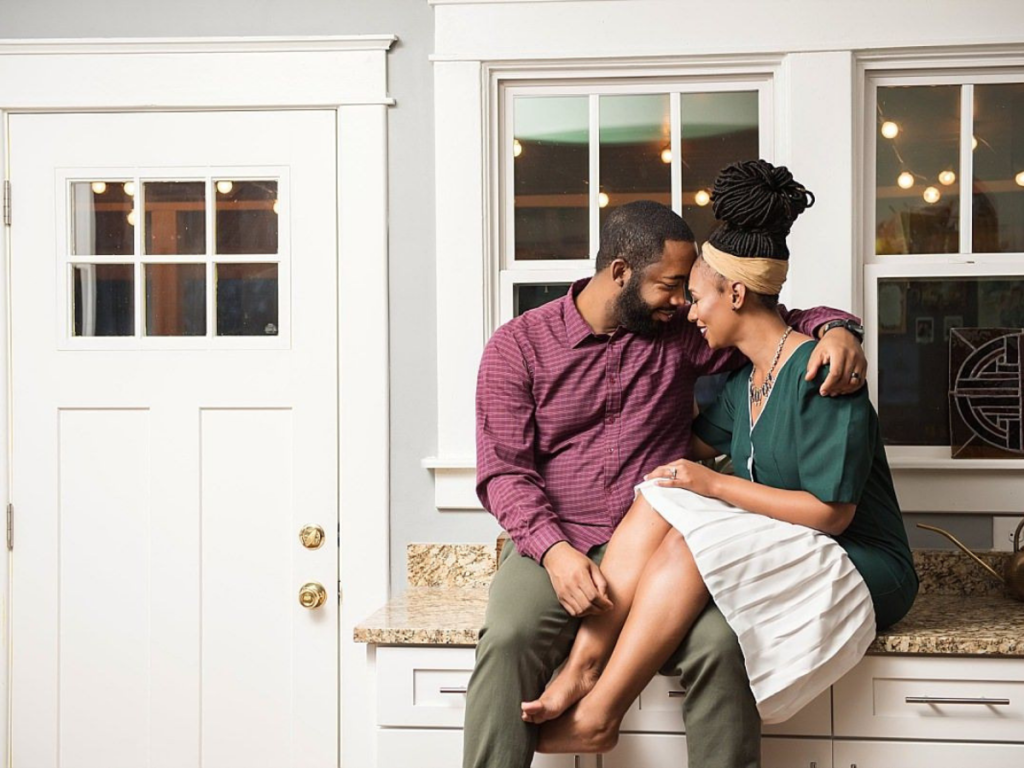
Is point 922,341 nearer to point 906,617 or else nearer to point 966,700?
point 906,617

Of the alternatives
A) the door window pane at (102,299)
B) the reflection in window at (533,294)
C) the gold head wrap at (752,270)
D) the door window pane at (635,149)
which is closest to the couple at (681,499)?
the gold head wrap at (752,270)

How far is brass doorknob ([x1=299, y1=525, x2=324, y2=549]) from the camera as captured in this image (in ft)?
Result: 9.11

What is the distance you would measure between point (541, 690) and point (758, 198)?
1.05 m

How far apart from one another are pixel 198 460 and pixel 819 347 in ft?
5.20

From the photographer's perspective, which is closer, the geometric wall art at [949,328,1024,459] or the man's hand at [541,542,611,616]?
the man's hand at [541,542,611,616]

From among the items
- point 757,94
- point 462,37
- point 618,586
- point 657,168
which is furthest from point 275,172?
point 618,586

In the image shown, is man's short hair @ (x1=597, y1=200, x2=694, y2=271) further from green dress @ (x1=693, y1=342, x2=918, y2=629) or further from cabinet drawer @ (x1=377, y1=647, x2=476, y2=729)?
cabinet drawer @ (x1=377, y1=647, x2=476, y2=729)

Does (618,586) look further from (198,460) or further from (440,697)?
(198,460)

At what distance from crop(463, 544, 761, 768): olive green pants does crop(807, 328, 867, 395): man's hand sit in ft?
1.56

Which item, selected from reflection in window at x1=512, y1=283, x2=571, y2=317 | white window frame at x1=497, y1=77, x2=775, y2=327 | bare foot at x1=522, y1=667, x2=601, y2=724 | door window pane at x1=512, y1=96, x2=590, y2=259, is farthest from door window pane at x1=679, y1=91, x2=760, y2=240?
bare foot at x1=522, y1=667, x2=601, y2=724

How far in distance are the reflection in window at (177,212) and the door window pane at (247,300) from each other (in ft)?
0.35

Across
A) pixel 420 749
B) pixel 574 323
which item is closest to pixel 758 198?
pixel 574 323

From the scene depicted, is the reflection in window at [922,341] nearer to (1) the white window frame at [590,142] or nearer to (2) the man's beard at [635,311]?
(1) the white window frame at [590,142]

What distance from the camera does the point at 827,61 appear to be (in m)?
2.64
